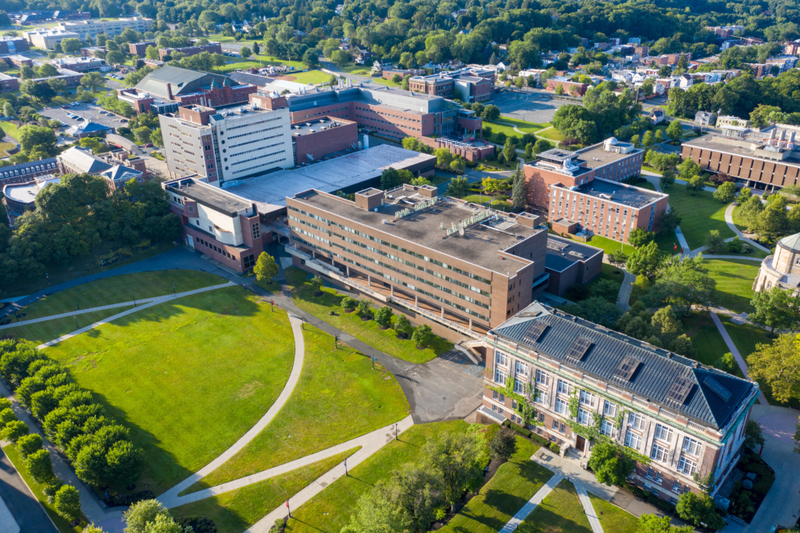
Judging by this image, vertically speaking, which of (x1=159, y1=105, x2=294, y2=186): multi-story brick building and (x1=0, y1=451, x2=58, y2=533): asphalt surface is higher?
(x1=159, y1=105, x2=294, y2=186): multi-story brick building

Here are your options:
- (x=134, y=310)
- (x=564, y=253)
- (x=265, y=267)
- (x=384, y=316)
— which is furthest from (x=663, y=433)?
(x=134, y=310)

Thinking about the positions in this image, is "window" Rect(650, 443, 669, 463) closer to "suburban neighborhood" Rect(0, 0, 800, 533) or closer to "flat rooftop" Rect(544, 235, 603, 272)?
"suburban neighborhood" Rect(0, 0, 800, 533)

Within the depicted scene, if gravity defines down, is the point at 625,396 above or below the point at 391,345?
above

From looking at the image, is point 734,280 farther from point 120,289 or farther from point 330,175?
point 120,289

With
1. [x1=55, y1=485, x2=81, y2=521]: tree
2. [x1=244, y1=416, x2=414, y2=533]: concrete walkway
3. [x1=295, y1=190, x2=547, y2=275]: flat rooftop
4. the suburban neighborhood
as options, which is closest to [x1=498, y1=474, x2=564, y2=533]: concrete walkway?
the suburban neighborhood

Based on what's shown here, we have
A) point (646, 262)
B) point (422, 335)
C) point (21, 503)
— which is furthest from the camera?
point (646, 262)

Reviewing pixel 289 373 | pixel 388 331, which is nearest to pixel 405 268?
pixel 388 331

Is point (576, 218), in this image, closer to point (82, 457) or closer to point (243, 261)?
point (243, 261)

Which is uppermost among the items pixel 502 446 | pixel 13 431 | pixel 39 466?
pixel 13 431
